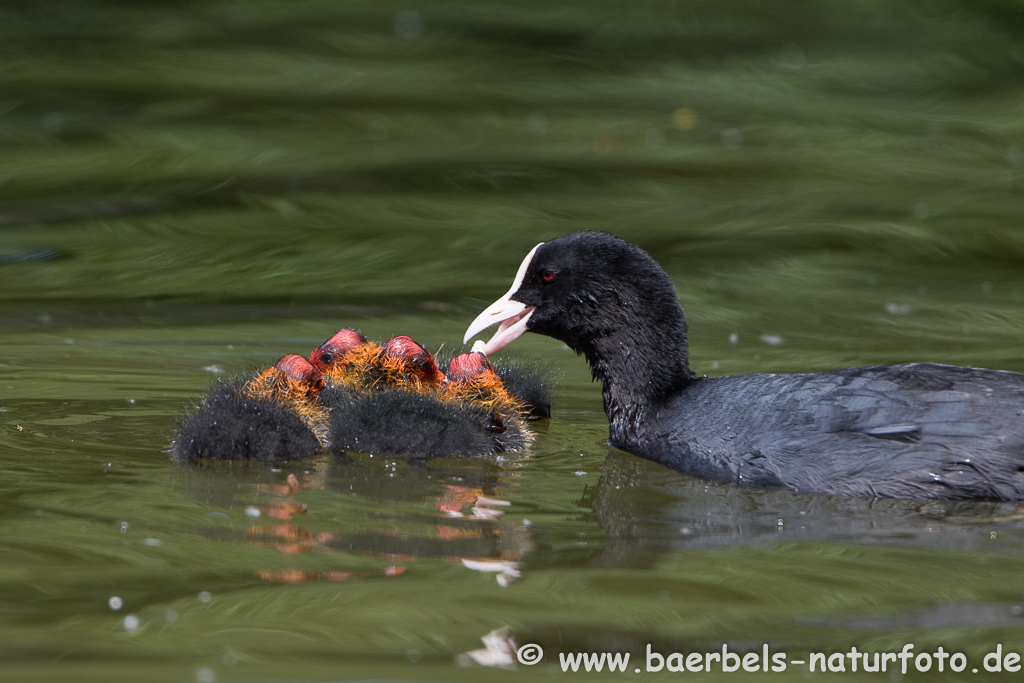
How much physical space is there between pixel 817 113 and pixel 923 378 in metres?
5.31

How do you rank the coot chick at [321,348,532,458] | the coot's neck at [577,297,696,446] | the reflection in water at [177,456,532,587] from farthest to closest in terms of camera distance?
the coot's neck at [577,297,696,446] < the coot chick at [321,348,532,458] < the reflection in water at [177,456,532,587]

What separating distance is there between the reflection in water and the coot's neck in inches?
26.6

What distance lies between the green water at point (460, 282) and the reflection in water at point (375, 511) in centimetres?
2

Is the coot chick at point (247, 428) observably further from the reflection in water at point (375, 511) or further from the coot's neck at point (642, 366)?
the coot's neck at point (642, 366)

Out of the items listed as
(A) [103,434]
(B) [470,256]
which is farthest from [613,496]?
(B) [470,256]

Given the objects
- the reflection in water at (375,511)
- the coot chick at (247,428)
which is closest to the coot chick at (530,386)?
the reflection in water at (375,511)

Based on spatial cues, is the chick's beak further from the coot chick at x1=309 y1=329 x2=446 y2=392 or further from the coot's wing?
the coot's wing

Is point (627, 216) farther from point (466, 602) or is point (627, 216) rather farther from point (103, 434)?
point (466, 602)

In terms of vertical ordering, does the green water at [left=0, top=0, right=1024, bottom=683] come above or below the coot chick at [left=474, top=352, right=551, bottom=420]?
above

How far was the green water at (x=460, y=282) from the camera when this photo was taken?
336 centimetres

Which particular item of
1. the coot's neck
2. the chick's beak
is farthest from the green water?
the chick's beak

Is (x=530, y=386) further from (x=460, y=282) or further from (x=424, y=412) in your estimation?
(x=460, y=282)

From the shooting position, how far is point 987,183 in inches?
357

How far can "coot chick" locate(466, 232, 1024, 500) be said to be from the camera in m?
4.41
